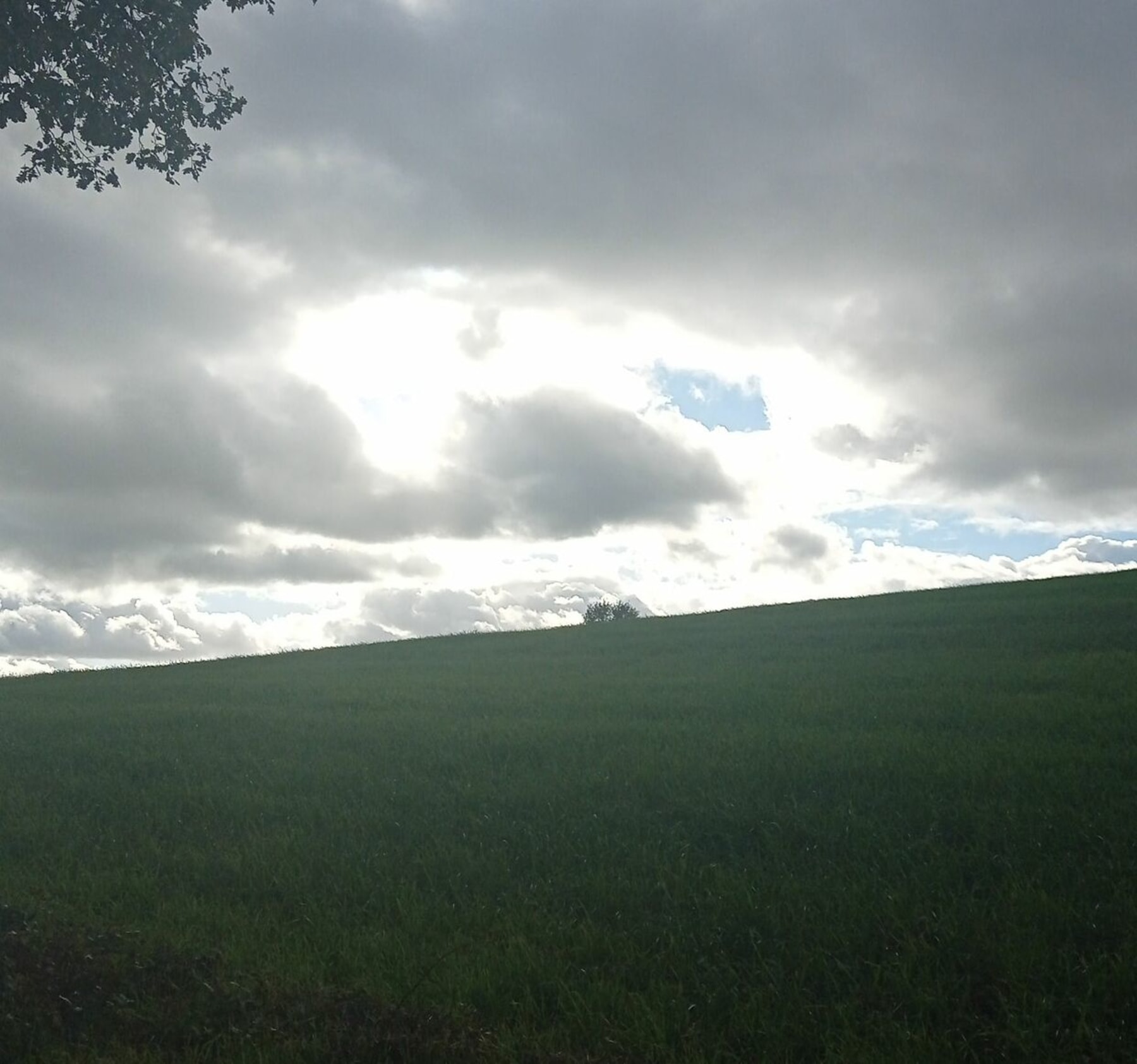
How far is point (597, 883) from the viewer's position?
8086 millimetres

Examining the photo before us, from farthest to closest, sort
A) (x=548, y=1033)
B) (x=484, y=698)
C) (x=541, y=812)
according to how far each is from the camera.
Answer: (x=484, y=698)
(x=541, y=812)
(x=548, y=1033)

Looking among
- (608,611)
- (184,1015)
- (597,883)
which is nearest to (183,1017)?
(184,1015)

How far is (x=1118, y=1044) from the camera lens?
17.7ft

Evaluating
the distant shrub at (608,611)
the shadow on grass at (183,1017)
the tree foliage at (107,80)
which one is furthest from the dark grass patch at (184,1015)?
the distant shrub at (608,611)

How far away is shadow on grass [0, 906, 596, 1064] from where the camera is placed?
586 cm

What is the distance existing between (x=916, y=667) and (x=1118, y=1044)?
585 inches

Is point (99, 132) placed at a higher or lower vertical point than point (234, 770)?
higher

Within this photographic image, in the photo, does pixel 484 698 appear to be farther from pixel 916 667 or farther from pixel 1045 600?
pixel 1045 600

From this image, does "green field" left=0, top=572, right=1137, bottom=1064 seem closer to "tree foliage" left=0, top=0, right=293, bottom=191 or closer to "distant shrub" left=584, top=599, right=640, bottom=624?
"tree foliage" left=0, top=0, right=293, bottom=191

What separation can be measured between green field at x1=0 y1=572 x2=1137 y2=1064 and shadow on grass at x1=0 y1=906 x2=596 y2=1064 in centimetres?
2

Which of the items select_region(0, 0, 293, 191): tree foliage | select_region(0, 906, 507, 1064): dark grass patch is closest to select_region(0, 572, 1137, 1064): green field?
select_region(0, 906, 507, 1064): dark grass patch

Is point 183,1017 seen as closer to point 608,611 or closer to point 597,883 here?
point 597,883

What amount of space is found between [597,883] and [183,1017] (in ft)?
10.9

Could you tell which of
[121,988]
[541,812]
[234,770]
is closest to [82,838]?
[234,770]
